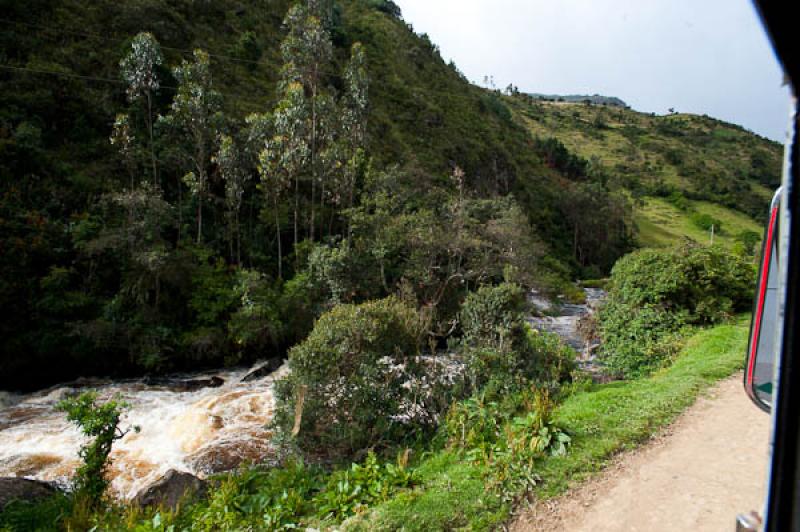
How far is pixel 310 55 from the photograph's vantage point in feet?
64.1

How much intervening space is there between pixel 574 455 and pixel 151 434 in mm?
10543

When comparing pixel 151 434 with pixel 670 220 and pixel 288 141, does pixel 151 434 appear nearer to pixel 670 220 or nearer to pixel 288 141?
pixel 288 141

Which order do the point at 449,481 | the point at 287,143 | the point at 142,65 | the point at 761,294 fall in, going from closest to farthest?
1. the point at 761,294
2. the point at 449,481
3. the point at 142,65
4. the point at 287,143

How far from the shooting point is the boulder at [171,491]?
7.03 metres

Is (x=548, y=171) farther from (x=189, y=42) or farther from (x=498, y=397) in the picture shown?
(x=498, y=397)

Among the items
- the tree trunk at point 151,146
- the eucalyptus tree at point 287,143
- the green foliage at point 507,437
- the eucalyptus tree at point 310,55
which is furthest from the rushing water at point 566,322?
the tree trunk at point 151,146

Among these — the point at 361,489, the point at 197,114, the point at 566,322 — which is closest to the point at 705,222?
the point at 566,322

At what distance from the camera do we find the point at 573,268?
131 ft

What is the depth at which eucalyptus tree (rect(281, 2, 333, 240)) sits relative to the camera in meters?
19.1

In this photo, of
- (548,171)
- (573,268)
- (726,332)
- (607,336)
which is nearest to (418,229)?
(607,336)

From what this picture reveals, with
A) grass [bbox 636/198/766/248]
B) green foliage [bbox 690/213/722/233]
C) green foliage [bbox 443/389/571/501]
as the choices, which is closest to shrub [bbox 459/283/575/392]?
green foliage [bbox 443/389/571/501]

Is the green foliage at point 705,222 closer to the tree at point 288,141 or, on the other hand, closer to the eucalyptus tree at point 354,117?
the eucalyptus tree at point 354,117

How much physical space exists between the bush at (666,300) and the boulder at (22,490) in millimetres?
12082

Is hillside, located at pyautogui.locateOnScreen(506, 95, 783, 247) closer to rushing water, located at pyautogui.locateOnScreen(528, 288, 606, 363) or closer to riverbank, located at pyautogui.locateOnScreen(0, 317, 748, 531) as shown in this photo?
rushing water, located at pyautogui.locateOnScreen(528, 288, 606, 363)
